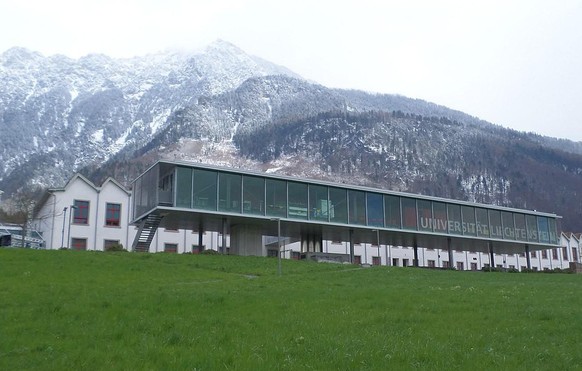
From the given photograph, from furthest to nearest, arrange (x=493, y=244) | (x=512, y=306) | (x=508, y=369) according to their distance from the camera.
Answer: (x=493, y=244) → (x=512, y=306) → (x=508, y=369)

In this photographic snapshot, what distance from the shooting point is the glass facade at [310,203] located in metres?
50.6

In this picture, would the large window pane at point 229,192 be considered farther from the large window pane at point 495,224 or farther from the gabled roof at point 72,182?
the large window pane at point 495,224

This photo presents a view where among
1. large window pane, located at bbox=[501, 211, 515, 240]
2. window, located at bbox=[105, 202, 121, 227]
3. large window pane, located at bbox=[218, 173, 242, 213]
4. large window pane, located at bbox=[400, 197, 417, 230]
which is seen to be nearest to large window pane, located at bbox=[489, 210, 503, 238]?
large window pane, located at bbox=[501, 211, 515, 240]

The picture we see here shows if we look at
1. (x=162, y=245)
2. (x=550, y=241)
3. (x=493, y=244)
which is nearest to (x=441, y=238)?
(x=493, y=244)

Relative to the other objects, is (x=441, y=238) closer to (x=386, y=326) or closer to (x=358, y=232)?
(x=358, y=232)

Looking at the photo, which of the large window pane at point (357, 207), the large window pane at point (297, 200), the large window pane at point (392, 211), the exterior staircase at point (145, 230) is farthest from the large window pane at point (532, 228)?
the exterior staircase at point (145, 230)

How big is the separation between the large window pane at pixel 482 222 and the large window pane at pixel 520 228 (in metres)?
4.99

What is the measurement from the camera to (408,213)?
205 feet

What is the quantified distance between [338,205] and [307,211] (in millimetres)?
3640

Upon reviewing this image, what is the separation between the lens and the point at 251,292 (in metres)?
22.0

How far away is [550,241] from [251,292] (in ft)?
204

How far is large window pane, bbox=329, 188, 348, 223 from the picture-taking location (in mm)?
57188

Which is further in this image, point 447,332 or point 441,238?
point 441,238

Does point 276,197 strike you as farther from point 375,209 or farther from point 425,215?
point 425,215
